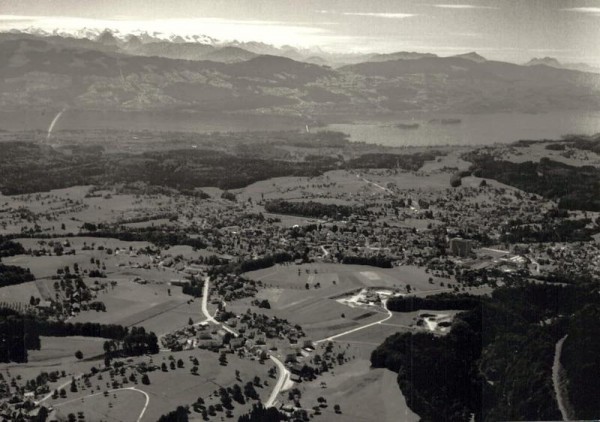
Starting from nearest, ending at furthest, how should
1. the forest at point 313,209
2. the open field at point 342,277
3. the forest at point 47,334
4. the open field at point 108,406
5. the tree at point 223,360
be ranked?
1. the open field at point 108,406
2. the tree at point 223,360
3. the forest at point 47,334
4. the open field at point 342,277
5. the forest at point 313,209

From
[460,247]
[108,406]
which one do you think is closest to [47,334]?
[108,406]

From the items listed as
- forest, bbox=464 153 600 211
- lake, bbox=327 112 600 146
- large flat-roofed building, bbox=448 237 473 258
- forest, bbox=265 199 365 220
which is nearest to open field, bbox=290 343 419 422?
large flat-roofed building, bbox=448 237 473 258

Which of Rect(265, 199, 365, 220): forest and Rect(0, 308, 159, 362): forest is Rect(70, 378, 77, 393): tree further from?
Rect(265, 199, 365, 220): forest

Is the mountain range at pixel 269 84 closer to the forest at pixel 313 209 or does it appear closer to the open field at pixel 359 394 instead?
the forest at pixel 313 209

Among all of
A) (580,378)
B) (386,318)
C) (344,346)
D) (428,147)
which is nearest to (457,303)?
(386,318)

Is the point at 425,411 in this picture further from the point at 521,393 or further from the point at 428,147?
the point at 428,147

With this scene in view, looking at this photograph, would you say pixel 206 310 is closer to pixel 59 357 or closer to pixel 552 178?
pixel 59 357

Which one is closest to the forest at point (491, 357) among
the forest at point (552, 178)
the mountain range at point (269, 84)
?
the forest at point (552, 178)
